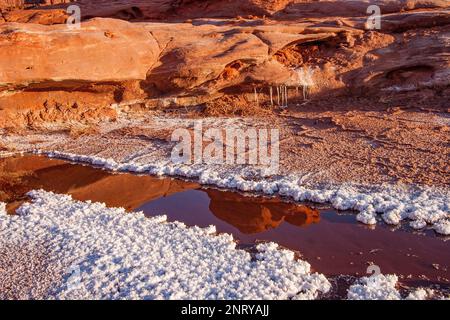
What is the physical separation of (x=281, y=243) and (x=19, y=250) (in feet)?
9.15

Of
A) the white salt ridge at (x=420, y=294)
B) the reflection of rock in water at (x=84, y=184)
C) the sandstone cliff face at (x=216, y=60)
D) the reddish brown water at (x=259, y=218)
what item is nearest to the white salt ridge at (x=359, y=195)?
the reddish brown water at (x=259, y=218)

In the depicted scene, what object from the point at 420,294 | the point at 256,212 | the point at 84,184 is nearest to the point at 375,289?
the point at 420,294

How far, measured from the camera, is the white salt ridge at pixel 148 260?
3.87m

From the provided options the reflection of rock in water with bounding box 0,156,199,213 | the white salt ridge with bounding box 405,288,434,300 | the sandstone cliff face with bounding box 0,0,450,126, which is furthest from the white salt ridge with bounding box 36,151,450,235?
the sandstone cliff face with bounding box 0,0,450,126

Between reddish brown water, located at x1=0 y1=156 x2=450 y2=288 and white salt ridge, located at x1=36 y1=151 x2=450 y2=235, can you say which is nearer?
reddish brown water, located at x1=0 y1=156 x2=450 y2=288

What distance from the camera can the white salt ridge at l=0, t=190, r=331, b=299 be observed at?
3867mm

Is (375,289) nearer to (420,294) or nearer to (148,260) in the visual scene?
(420,294)

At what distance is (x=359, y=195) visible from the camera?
5.47 meters

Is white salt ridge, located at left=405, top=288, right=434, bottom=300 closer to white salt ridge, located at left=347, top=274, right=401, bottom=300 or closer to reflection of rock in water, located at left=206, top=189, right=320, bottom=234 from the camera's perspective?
white salt ridge, located at left=347, top=274, right=401, bottom=300

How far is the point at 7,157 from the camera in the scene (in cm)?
790

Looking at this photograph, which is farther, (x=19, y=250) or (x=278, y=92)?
(x=278, y=92)

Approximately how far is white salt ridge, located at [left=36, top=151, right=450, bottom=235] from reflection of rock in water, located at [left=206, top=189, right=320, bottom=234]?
0.18m

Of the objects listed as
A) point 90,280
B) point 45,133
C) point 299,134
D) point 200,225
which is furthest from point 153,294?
point 45,133

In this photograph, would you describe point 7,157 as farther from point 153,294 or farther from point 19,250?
point 153,294
